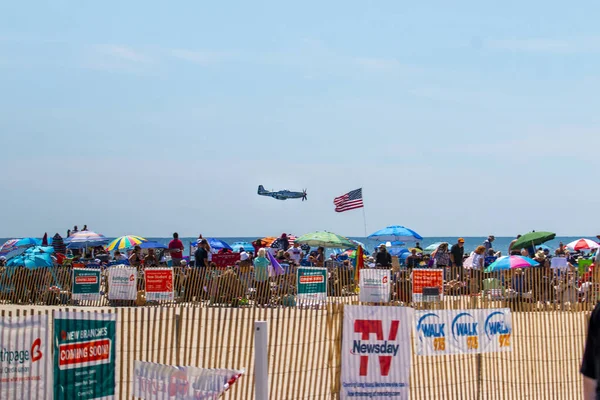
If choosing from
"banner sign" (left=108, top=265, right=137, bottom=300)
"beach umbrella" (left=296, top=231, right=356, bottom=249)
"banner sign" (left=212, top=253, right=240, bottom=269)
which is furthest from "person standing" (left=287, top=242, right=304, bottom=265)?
"banner sign" (left=108, top=265, right=137, bottom=300)

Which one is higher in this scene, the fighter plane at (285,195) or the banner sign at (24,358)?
the fighter plane at (285,195)

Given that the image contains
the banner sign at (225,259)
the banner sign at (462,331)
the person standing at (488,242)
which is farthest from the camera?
the person standing at (488,242)

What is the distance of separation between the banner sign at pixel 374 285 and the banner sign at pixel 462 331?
36.2 ft

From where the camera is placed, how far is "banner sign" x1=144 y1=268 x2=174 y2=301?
2028 centimetres

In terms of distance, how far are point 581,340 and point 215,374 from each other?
16.5 feet

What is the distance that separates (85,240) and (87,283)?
38.1 feet

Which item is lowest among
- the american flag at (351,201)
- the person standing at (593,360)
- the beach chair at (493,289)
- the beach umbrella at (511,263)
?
the person standing at (593,360)

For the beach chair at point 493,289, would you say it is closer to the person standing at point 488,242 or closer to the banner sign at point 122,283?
the banner sign at point 122,283

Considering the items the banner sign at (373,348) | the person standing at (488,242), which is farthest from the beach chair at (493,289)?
the banner sign at (373,348)

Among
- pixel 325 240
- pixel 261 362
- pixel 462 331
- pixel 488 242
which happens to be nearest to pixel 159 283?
pixel 325 240

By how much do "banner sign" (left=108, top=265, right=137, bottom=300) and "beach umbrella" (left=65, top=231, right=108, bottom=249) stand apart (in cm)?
1215

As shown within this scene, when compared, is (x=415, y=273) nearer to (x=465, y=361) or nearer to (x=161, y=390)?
(x=465, y=361)

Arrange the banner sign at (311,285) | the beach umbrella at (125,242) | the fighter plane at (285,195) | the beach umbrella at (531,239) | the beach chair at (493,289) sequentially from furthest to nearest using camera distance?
the fighter plane at (285,195) < the beach umbrella at (125,242) < the beach umbrella at (531,239) < the banner sign at (311,285) < the beach chair at (493,289)

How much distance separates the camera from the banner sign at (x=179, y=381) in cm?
700
